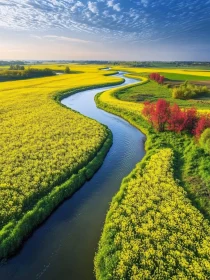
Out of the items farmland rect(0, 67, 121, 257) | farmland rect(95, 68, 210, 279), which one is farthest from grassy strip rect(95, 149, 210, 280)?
farmland rect(0, 67, 121, 257)

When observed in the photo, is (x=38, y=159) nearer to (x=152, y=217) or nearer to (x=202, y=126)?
(x=152, y=217)

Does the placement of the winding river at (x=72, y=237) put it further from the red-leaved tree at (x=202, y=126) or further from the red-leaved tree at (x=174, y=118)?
the red-leaved tree at (x=174, y=118)

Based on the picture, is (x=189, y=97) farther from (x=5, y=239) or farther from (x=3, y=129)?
(x=5, y=239)

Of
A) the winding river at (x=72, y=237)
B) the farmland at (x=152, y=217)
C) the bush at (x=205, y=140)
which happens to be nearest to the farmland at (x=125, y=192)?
the farmland at (x=152, y=217)

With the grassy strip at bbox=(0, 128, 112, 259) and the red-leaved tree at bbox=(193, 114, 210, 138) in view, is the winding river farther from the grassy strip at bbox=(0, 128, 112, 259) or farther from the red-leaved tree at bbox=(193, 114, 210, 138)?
the red-leaved tree at bbox=(193, 114, 210, 138)

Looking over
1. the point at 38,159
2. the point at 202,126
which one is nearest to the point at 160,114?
the point at 202,126

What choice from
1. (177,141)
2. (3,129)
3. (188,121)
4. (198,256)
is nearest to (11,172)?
(3,129)
